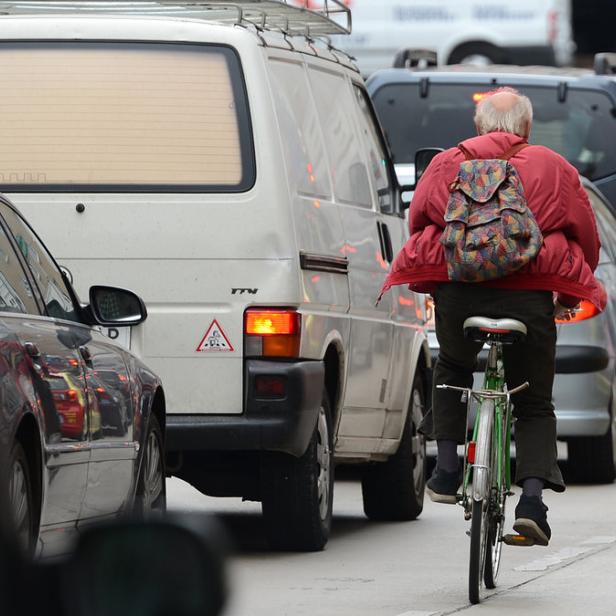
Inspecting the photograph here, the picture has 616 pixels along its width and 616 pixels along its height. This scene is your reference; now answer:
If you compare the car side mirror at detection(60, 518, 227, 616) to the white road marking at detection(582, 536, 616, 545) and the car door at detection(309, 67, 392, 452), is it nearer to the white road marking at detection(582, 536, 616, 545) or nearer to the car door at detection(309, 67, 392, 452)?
the car door at detection(309, 67, 392, 452)

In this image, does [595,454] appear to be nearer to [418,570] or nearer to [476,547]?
[418,570]

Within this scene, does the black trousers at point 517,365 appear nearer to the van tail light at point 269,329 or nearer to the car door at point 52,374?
the van tail light at point 269,329

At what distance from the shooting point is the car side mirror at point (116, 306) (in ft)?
19.9

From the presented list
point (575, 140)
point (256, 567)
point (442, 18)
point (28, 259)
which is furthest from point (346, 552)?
point (442, 18)

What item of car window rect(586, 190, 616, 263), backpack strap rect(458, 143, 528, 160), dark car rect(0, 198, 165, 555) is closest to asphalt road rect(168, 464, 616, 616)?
dark car rect(0, 198, 165, 555)

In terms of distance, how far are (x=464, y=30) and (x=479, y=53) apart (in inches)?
17.2

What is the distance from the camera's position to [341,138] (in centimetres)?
872

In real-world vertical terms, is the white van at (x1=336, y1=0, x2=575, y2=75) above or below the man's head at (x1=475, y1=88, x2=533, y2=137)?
above

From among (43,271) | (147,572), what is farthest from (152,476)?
(147,572)

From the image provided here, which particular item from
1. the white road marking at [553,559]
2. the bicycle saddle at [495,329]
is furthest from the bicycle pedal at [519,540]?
the white road marking at [553,559]

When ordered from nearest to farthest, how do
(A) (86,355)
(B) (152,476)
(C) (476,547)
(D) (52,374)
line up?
(D) (52,374), (A) (86,355), (C) (476,547), (B) (152,476)

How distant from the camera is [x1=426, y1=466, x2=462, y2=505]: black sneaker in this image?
261 inches

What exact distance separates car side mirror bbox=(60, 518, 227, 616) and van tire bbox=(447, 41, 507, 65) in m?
28.9

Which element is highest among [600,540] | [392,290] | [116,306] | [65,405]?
[116,306]
